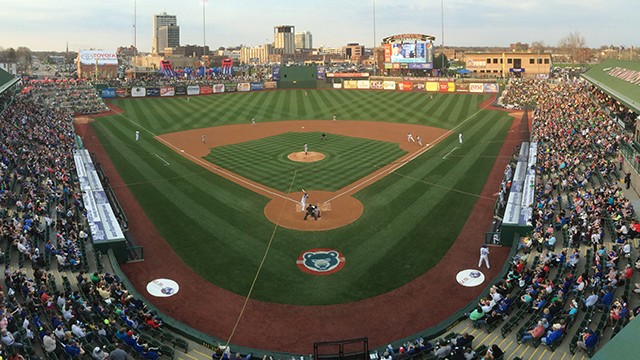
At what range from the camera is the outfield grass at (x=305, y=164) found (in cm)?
3516

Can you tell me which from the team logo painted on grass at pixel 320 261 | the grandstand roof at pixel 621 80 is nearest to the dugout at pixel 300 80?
the grandstand roof at pixel 621 80

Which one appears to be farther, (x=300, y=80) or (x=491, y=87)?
(x=300, y=80)

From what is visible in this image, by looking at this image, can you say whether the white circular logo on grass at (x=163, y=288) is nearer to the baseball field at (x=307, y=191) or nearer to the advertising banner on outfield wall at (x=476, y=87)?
the baseball field at (x=307, y=191)

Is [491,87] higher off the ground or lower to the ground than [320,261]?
higher

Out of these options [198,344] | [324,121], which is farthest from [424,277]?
[324,121]

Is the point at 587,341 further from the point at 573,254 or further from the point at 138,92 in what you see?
the point at 138,92

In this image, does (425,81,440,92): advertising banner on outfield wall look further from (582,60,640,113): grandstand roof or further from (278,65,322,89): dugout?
(582,60,640,113): grandstand roof

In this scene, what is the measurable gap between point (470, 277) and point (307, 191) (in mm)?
13763

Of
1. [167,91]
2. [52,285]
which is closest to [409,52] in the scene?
[167,91]

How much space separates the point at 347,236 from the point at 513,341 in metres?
10.8

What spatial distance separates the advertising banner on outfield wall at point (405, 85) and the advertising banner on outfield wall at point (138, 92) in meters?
45.8

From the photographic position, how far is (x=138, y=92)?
85188 millimetres

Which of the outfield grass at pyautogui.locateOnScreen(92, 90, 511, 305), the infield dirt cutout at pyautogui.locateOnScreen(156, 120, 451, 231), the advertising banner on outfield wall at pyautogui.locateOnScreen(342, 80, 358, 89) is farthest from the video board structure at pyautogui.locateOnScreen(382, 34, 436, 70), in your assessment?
the outfield grass at pyautogui.locateOnScreen(92, 90, 511, 305)

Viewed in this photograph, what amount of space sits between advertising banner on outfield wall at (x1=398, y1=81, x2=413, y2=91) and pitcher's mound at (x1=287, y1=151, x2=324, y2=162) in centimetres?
5410
